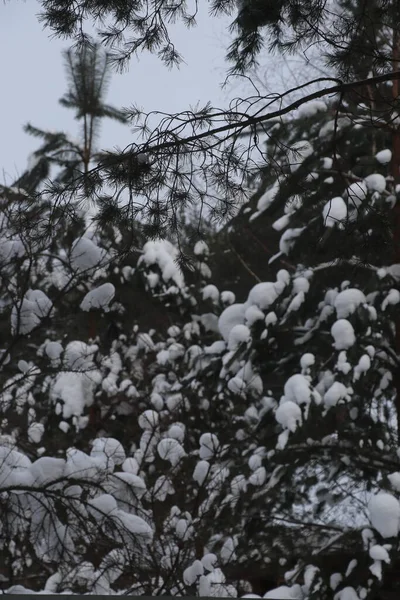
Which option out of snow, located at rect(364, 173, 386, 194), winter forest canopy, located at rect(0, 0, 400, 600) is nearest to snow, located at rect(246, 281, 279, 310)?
winter forest canopy, located at rect(0, 0, 400, 600)

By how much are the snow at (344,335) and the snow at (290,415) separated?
0.62m

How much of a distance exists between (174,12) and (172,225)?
1023 millimetres

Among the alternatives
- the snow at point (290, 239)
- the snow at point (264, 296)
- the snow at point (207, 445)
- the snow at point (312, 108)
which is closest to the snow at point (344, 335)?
the snow at point (264, 296)

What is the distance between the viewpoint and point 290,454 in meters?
7.47

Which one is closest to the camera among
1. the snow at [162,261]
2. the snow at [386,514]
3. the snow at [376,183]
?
the snow at [386,514]

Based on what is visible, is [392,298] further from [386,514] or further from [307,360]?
[386,514]

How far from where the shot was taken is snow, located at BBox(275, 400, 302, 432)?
7.18 meters

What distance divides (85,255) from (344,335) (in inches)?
88.9

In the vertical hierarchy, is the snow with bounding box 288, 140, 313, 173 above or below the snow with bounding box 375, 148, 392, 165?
below

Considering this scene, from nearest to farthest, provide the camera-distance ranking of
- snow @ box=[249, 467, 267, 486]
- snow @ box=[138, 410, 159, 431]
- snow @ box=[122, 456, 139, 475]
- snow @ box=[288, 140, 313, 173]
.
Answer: snow @ box=[288, 140, 313, 173], snow @ box=[122, 456, 139, 475], snow @ box=[249, 467, 267, 486], snow @ box=[138, 410, 159, 431]

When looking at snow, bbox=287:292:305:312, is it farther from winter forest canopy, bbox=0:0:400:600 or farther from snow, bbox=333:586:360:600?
snow, bbox=333:586:360:600

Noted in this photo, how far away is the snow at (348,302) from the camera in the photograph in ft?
24.1

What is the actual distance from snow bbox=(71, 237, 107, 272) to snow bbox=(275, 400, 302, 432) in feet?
6.46

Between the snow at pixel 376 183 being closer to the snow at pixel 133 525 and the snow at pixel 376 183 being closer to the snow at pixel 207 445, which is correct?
the snow at pixel 207 445
